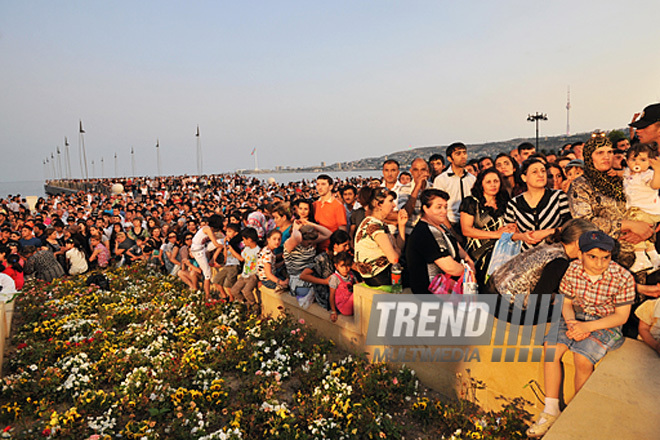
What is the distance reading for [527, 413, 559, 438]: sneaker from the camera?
322 cm

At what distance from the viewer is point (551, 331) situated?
3.44 meters

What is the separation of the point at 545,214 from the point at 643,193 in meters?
0.96

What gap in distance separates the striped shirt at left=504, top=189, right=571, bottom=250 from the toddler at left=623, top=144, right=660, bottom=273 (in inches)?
24.1

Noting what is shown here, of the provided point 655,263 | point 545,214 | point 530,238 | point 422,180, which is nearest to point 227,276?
point 422,180

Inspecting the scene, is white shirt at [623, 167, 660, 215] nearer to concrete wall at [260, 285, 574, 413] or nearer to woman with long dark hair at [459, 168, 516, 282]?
woman with long dark hair at [459, 168, 516, 282]

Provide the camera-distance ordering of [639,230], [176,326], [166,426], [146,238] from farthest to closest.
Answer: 1. [146,238]
2. [176,326]
3. [166,426]
4. [639,230]

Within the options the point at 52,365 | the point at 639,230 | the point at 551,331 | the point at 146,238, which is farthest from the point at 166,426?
the point at 146,238

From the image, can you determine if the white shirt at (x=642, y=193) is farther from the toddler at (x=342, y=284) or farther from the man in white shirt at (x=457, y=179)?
the toddler at (x=342, y=284)

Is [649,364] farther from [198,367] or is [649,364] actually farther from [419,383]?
[198,367]

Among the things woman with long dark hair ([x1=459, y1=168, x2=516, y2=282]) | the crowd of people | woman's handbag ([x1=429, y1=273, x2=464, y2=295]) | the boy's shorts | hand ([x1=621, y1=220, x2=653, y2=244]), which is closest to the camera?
the crowd of people

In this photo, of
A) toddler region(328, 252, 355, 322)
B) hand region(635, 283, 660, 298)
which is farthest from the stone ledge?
toddler region(328, 252, 355, 322)

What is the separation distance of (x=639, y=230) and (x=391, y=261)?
2.59 meters

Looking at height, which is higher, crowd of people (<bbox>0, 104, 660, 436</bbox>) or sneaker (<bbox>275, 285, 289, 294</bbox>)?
crowd of people (<bbox>0, 104, 660, 436</bbox>)

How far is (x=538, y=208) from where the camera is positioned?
416 cm
